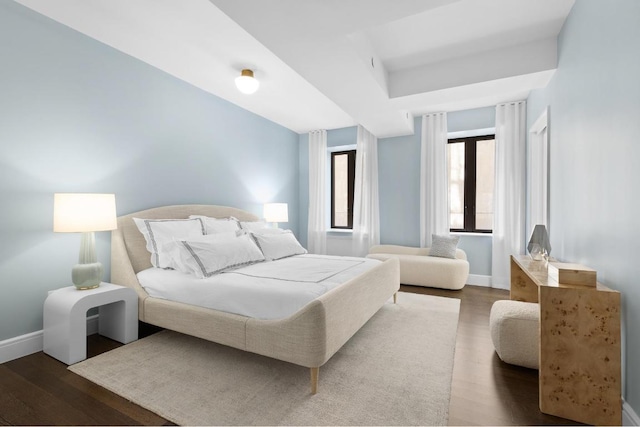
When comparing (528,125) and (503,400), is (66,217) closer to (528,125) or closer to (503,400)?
(503,400)

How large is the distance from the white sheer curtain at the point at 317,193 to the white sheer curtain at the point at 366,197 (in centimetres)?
59

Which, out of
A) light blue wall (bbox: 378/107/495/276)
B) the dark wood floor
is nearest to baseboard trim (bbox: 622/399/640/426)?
the dark wood floor

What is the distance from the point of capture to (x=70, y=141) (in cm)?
238

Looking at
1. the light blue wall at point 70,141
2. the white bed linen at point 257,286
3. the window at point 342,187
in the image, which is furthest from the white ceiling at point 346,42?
the window at point 342,187

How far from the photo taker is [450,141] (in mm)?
4637

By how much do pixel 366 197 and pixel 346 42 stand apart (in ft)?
A: 9.84

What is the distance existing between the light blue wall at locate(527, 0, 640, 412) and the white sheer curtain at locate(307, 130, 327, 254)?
11.0 feet

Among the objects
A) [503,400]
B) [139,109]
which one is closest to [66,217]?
[139,109]

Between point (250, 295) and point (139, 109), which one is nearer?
point (250, 295)

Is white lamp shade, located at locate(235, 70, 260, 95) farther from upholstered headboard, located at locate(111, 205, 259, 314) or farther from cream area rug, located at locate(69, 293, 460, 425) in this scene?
cream area rug, located at locate(69, 293, 460, 425)

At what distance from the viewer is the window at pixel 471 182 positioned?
4.41 meters

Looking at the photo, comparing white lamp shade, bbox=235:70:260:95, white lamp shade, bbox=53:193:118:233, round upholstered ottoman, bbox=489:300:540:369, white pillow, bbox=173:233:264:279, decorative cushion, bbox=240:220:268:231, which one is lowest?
round upholstered ottoman, bbox=489:300:540:369

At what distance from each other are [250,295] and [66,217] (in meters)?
1.43

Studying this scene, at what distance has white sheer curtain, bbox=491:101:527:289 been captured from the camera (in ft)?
12.6
